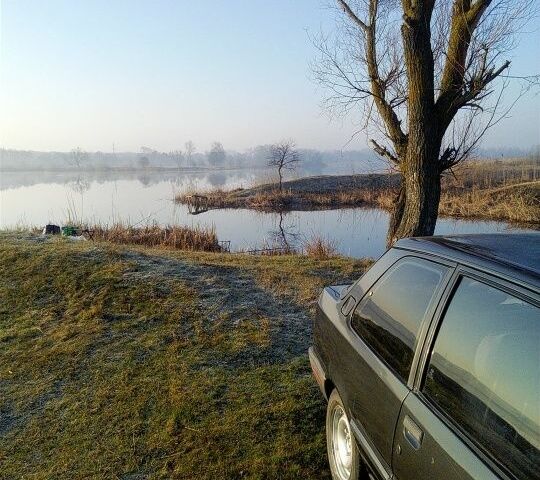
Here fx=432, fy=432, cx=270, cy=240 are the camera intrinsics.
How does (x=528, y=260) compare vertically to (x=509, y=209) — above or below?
above

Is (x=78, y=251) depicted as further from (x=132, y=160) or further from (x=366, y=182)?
(x=132, y=160)

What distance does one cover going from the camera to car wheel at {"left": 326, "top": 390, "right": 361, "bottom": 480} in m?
2.67

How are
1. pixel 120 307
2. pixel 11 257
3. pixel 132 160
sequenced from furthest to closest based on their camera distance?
pixel 132 160 → pixel 11 257 → pixel 120 307

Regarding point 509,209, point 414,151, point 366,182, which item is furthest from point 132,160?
point 414,151

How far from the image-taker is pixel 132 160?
176m

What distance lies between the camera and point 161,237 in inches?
575

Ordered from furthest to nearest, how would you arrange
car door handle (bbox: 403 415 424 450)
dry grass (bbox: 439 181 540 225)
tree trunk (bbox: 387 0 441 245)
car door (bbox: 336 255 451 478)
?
dry grass (bbox: 439 181 540 225), tree trunk (bbox: 387 0 441 245), car door (bbox: 336 255 451 478), car door handle (bbox: 403 415 424 450)

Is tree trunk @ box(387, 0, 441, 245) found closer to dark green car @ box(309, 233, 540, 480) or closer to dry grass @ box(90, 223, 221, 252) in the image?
dark green car @ box(309, 233, 540, 480)

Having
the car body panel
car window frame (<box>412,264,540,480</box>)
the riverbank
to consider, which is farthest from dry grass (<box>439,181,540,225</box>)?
the car body panel

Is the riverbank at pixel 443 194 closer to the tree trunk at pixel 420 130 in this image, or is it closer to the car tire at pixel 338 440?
the tree trunk at pixel 420 130

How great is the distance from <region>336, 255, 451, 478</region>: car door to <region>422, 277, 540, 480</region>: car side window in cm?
17

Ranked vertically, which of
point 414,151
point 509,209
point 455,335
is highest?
point 414,151

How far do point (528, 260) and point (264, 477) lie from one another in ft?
7.25

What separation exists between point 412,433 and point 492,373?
423 millimetres
